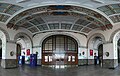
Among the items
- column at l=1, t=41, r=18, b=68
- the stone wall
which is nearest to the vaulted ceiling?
column at l=1, t=41, r=18, b=68

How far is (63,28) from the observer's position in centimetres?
2667

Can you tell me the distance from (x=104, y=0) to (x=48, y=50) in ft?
52.5

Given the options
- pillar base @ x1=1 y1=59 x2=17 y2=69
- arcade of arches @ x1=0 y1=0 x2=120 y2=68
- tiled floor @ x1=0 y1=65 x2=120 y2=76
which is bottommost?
tiled floor @ x1=0 y1=65 x2=120 y2=76

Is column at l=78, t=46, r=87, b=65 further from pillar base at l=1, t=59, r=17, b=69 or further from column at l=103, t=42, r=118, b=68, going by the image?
pillar base at l=1, t=59, r=17, b=69

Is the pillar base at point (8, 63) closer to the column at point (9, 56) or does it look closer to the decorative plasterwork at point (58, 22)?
the column at point (9, 56)

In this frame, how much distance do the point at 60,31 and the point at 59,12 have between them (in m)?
8.65

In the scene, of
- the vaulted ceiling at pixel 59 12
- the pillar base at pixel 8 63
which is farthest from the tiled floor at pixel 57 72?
the vaulted ceiling at pixel 59 12

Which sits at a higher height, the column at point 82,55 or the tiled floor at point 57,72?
the column at point 82,55

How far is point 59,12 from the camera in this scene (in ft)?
62.2

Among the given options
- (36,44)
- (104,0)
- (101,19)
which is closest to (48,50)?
(36,44)

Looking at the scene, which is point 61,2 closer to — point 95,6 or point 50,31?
point 95,6

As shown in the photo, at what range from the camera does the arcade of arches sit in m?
16.8

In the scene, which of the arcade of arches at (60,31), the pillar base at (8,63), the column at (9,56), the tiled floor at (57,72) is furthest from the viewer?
the column at (9,56)

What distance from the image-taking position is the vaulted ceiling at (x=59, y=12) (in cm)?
1528
